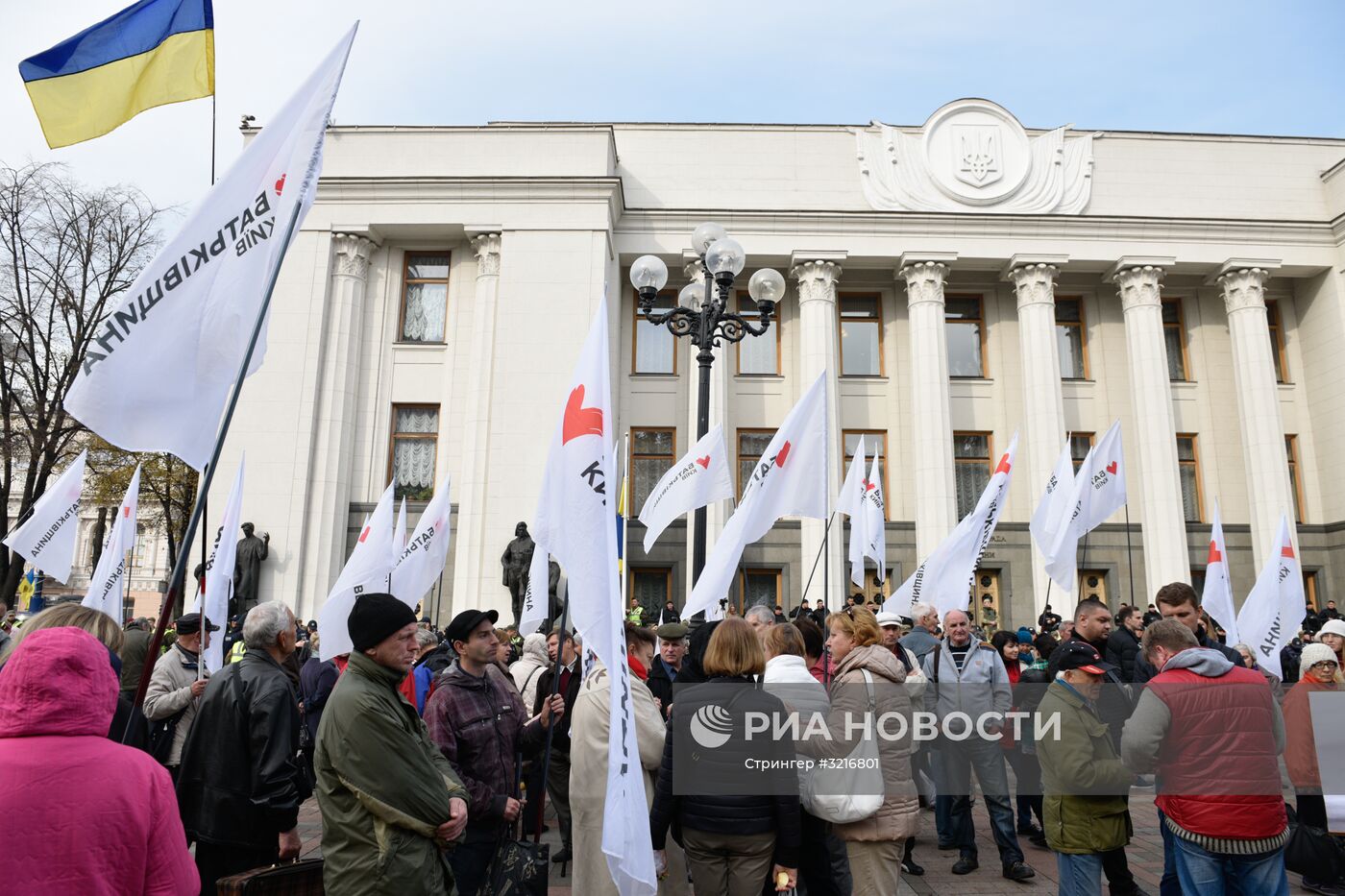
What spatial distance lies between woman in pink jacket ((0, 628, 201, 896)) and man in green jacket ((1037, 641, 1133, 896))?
4.10 metres

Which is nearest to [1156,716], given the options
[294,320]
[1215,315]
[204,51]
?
[204,51]

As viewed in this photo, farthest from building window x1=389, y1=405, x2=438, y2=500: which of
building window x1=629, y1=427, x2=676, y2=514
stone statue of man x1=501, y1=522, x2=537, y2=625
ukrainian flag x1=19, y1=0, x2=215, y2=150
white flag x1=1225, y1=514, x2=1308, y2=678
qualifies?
ukrainian flag x1=19, y1=0, x2=215, y2=150

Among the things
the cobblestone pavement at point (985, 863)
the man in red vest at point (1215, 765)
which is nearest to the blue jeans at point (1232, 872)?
the man in red vest at point (1215, 765)

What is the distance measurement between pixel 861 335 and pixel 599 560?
23.3 m

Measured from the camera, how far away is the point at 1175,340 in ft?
86.4

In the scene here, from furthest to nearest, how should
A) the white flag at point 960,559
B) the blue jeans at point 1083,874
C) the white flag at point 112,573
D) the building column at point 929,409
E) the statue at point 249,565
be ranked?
the building column at point 929,409
the statue at point 249,565
the white flag at point 960,559
the white flag at point 112,573
the blue jeans at point 1083,874

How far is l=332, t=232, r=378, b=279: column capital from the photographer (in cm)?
2364

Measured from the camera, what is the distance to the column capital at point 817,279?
24.1m

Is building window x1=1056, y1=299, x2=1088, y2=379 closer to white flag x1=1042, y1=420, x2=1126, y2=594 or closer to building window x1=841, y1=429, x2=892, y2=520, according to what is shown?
building window x1=841, y1=429, x2=892, y2=520

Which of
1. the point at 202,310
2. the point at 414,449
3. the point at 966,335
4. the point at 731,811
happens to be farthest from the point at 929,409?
the point at 202,310

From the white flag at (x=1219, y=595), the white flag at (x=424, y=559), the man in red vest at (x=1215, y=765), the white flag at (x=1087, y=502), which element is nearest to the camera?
the man in red vest at (x=1215, y=765)

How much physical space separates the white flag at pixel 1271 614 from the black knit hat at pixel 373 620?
876cm

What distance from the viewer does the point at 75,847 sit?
2.14 meters

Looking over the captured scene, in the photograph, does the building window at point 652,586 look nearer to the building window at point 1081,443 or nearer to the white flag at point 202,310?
the building window at point 1081,443
